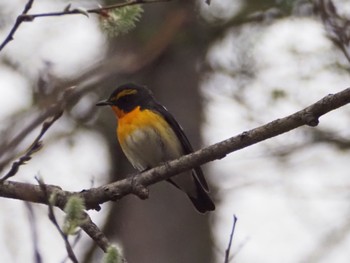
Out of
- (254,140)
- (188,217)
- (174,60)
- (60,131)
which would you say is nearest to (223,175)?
(188,217)

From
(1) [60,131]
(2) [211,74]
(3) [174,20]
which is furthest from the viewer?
(2) [211,74]

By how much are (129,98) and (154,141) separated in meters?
0.56

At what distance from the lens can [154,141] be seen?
5.57m

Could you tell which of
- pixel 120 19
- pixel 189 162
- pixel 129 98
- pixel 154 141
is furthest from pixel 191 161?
pixel 129 98

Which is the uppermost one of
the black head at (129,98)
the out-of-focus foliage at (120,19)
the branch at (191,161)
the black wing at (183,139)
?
the out-of-focus foliage at (120,19)

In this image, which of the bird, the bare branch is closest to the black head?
the bird

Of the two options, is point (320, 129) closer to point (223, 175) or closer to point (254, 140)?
point (223, 175)

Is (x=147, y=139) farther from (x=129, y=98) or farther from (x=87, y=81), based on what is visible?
(x=87, y=81)

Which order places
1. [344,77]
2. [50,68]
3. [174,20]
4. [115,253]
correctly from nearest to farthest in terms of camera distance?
[115,253] → [50,68] → [174,20] → [344,77]

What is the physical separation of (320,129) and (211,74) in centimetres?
113

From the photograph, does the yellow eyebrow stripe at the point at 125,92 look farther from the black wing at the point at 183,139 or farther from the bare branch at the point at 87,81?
the bare branch at the point at 87,81

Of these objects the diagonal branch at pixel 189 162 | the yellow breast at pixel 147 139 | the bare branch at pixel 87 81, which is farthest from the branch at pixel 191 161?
the yellow breast at pixel 147 139

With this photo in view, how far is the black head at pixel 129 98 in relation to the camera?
5918 mm

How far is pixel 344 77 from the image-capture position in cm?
661
